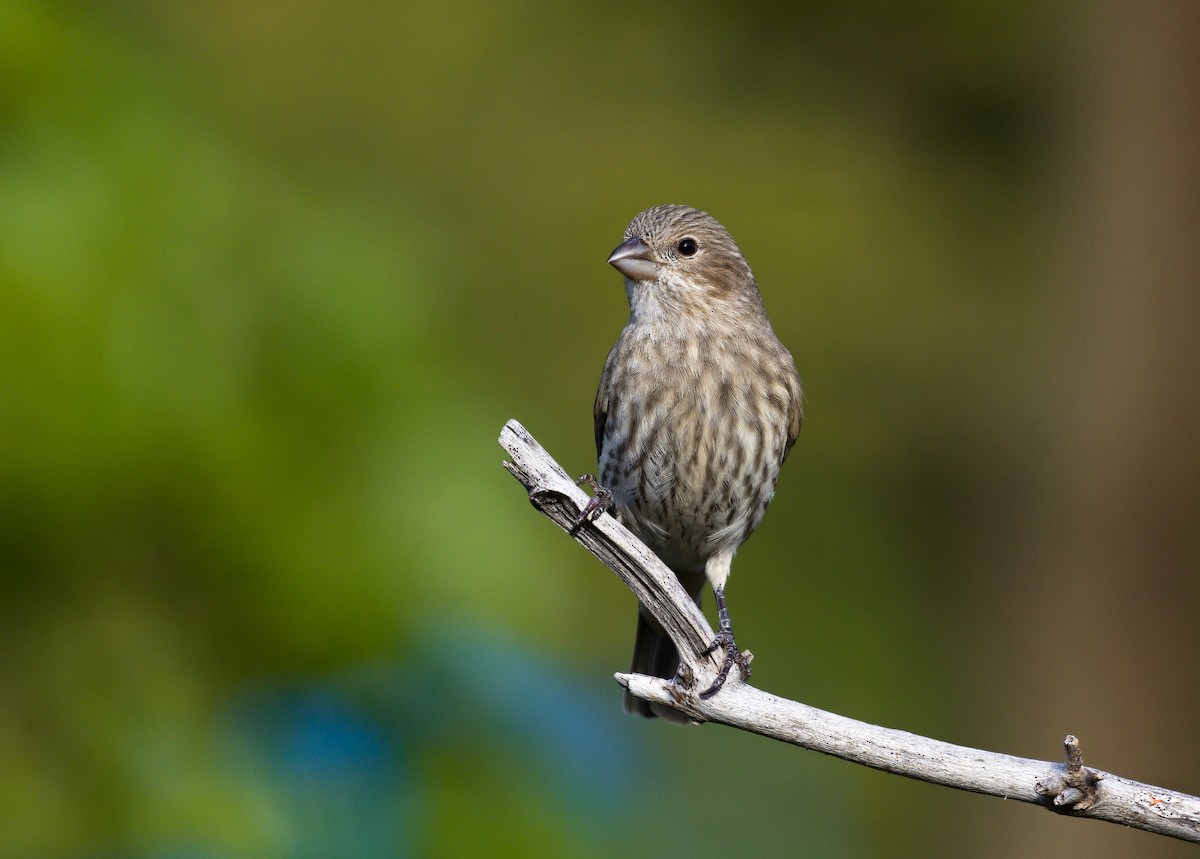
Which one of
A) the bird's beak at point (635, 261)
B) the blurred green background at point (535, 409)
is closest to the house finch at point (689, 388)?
the bird's beak at point (635, 261)

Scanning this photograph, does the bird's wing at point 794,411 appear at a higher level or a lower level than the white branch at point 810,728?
higher

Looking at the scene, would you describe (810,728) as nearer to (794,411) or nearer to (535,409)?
(794,411)

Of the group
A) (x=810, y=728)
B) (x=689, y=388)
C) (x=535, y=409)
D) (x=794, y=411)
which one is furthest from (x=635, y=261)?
(x=535, y=409)

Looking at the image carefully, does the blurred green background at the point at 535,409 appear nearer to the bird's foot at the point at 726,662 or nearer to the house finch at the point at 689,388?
the house finch at the point at 689,388

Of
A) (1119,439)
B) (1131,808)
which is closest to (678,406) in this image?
(1131,808)

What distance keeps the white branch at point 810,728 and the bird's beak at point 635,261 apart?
117cm

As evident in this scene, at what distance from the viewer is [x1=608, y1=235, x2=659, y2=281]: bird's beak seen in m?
4.40

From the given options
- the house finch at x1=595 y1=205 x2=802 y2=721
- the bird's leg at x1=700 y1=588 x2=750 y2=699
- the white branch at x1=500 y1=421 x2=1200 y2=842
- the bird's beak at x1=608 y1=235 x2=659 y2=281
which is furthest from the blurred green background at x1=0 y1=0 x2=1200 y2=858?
the white branch at x1=500 y1=421 x2=1200 y2=842

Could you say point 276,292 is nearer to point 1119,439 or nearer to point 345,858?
point 345,858

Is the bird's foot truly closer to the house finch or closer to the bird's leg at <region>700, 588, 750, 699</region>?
the bird's leg at <region>700, 588, 750, 699</region>

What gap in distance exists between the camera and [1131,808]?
2.80 meters

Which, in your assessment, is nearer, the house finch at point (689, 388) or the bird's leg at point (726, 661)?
the bird's leg at point (726, 661)

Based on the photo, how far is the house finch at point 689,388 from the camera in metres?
4.43

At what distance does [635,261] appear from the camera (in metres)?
4.43
